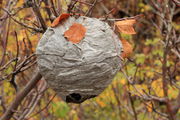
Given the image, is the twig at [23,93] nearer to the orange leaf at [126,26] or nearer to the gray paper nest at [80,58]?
the gray paper nest at [80,58]

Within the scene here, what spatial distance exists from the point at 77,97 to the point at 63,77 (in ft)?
0.64

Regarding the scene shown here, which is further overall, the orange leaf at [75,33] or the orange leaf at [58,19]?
the orange leaf at [58,19]

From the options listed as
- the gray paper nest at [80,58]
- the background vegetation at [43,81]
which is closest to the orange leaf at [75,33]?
the gray paper nest at [80,58]

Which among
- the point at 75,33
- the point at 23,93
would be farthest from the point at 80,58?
the point at 23,93

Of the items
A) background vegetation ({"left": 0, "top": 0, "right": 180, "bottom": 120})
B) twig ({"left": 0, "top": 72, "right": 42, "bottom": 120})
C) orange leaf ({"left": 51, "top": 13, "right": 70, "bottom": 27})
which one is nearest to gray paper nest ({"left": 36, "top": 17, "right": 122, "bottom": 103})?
orange leaf ({"left": 51, "top": 13, "right": 70, "bottom": 27})

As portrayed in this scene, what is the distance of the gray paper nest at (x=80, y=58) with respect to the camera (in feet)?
6.38

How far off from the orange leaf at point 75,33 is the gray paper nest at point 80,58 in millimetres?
41

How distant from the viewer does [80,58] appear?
194cm

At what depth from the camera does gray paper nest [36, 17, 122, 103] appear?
1.94 metres

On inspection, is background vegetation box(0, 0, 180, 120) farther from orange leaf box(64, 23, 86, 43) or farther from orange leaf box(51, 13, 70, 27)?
orange leaf box(64, 23, 86, 43)

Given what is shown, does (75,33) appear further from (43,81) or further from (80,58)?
(43,81)

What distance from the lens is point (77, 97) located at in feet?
6.97

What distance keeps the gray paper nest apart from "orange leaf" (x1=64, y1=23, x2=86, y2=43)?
0.14 ft

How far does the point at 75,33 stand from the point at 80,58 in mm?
149
